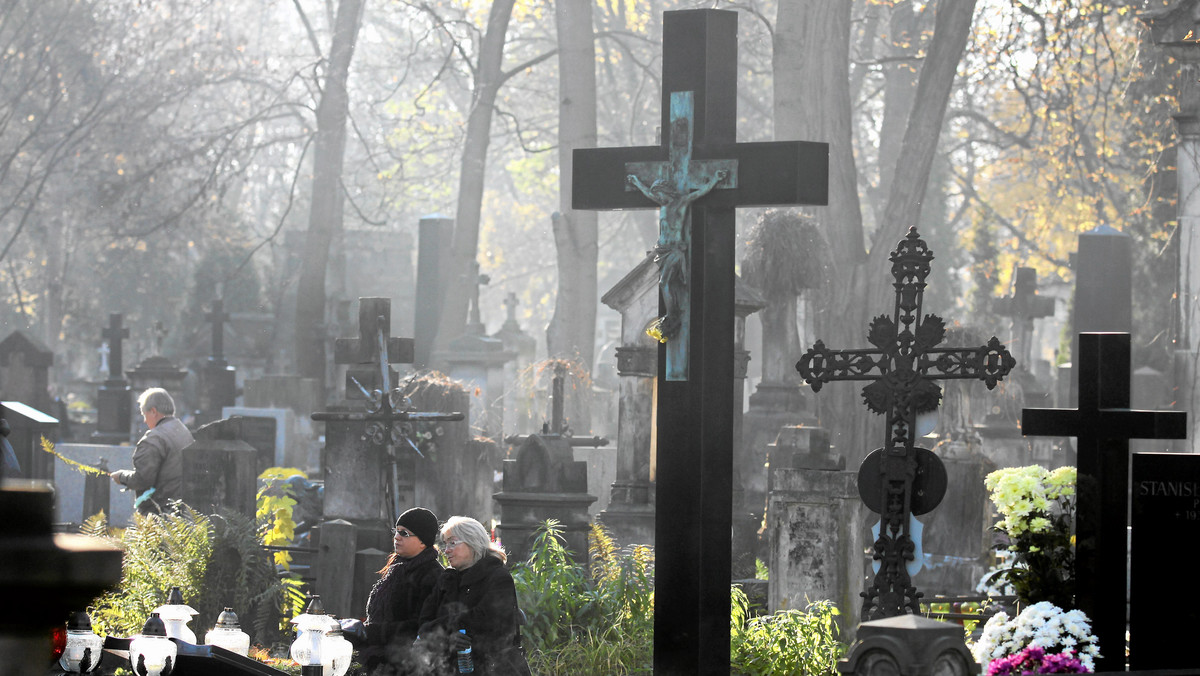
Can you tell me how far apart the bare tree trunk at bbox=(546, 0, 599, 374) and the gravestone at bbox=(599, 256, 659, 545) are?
718 centimetres

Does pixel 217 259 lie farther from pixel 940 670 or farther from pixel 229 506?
pixel 940 670

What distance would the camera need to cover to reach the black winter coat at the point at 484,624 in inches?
247

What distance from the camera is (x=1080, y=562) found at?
5.70 m

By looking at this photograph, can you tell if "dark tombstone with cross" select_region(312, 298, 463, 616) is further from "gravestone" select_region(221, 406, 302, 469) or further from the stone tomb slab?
the stone tomb slab

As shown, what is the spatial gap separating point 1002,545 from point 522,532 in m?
4.69

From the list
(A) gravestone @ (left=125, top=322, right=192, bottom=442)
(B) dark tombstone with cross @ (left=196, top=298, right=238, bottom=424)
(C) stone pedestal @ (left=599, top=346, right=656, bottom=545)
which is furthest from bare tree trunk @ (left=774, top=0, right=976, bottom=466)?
(A) gravestone @ (left=125, top=322, right=192, bottom=442)

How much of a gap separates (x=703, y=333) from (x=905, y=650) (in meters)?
1.77

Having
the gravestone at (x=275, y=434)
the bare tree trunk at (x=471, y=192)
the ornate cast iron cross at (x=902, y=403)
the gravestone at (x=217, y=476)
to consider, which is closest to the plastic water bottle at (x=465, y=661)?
the ornate cast iron cross at (x=902, y=403)

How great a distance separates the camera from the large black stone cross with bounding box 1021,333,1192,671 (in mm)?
5609

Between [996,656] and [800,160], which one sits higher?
[800,160]

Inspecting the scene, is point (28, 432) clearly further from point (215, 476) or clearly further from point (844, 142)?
point (844, 142)

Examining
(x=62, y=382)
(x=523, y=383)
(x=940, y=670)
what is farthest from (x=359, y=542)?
(x=62, y=382)

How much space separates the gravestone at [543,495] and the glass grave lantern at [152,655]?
16.0 ft

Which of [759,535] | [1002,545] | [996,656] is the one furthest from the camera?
[759,535]
